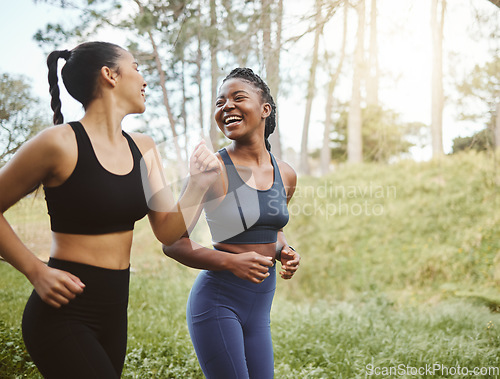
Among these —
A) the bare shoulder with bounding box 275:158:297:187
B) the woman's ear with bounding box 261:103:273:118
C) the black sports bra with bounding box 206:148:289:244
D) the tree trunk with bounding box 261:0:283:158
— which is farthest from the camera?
the tree trunk with bounding box 261:0:283:158

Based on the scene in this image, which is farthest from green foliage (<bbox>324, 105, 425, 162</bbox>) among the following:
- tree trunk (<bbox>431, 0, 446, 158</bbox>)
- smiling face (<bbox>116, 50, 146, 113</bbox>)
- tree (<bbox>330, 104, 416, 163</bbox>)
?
smiling face (<bbox>116, 50, 146, 113</bbox>)

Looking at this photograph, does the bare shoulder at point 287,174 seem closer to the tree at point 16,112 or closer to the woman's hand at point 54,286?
the woman's hand at point 54,286

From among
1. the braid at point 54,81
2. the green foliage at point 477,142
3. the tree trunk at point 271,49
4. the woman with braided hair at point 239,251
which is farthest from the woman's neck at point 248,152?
the green foliage at point 477,142

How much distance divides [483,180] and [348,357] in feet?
20.2

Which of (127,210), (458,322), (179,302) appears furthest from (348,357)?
(127,210)

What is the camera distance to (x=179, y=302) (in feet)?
20.3

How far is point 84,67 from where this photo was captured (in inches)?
64.6

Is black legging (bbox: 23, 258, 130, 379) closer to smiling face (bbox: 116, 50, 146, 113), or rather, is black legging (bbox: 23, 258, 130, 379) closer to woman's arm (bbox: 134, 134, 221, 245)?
woman's arm (bbox: 134, 134, 221, 245)

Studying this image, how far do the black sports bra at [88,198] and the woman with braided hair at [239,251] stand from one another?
1.34 feet

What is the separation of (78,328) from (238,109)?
3.87ft

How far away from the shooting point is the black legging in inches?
57.0

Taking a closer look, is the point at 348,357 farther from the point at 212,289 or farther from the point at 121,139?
the point at 121,139

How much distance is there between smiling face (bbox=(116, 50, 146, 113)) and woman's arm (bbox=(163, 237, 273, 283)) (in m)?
0.60

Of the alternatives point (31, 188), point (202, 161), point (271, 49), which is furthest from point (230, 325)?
point (271, 49)
